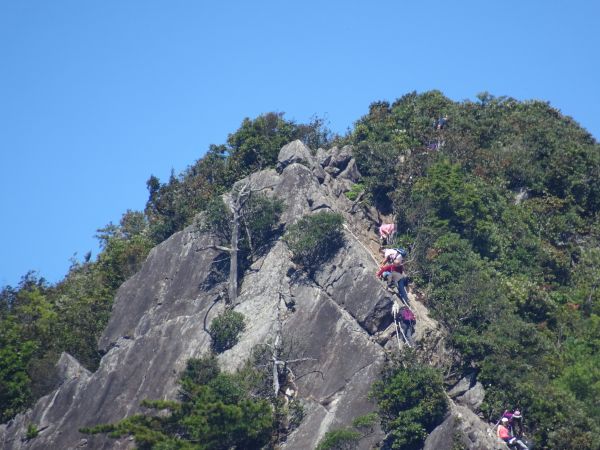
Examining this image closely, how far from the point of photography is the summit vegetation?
4075 centimetres

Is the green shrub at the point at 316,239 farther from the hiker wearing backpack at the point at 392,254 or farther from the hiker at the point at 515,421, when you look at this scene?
A: the hiker at the point at 515,421

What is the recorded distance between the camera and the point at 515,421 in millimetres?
40094

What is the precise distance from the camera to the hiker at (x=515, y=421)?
39750mm

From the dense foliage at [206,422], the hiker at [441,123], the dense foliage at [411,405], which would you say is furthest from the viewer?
the hiker at [441,123]

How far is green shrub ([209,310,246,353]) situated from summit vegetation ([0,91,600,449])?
403 centimetres

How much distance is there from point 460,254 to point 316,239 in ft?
20.6

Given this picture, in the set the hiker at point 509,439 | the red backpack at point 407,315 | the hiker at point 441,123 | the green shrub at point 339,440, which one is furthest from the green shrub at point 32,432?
the hiker at point 441,123

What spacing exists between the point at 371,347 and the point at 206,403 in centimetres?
670

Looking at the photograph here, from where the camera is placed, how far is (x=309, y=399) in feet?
137

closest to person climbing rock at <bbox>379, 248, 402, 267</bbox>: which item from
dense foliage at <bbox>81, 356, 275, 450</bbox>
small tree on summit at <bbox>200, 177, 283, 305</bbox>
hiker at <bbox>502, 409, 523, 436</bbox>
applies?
small tree on summit at <bbox>200, 177, 283, 305</bbox>

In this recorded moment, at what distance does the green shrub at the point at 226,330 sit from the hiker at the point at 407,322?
6048mm

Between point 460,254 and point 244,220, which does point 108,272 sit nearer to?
point 244,220

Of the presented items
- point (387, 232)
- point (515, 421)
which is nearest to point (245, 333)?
point (387, 232)

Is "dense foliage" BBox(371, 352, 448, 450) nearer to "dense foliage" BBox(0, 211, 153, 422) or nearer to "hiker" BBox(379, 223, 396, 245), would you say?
"hiker" BBox(379, 223, 396, 245)
